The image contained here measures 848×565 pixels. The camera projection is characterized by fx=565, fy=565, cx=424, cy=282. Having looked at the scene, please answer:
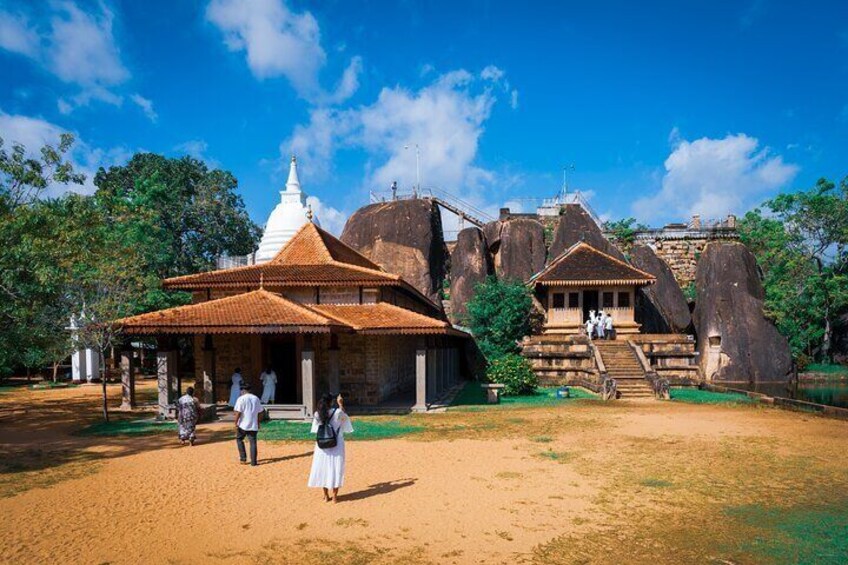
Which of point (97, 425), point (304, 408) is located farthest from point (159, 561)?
point (97, 425)

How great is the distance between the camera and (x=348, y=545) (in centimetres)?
671

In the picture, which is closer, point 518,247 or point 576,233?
point 576,233

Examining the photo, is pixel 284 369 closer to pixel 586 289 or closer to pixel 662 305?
pixel 586 289

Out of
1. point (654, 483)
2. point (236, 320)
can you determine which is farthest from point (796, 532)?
point (236, 320)

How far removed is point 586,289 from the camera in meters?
30.8

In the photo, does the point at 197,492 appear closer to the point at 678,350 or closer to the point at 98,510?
the point at 98,510

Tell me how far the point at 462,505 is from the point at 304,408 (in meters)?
8.96

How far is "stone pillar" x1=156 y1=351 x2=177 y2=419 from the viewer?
1678cm

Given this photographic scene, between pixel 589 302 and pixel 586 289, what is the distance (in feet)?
4.13

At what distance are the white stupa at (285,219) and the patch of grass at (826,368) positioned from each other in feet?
99.4

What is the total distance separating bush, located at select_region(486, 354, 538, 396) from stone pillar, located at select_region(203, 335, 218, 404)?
10706 millimetres

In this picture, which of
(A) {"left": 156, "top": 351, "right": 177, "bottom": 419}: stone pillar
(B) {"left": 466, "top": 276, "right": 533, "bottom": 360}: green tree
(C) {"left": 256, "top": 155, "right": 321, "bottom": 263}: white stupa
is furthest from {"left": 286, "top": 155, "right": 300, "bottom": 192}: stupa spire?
(A) {"left": 156, "top": 351, "right": 177, "bottom": 419}: stone pillar

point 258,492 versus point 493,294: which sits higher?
point 493,294

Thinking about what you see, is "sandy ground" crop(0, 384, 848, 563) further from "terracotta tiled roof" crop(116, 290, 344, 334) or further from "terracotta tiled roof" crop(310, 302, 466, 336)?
"terracotta tiled roof" crop(310, 302, 466, 336)
